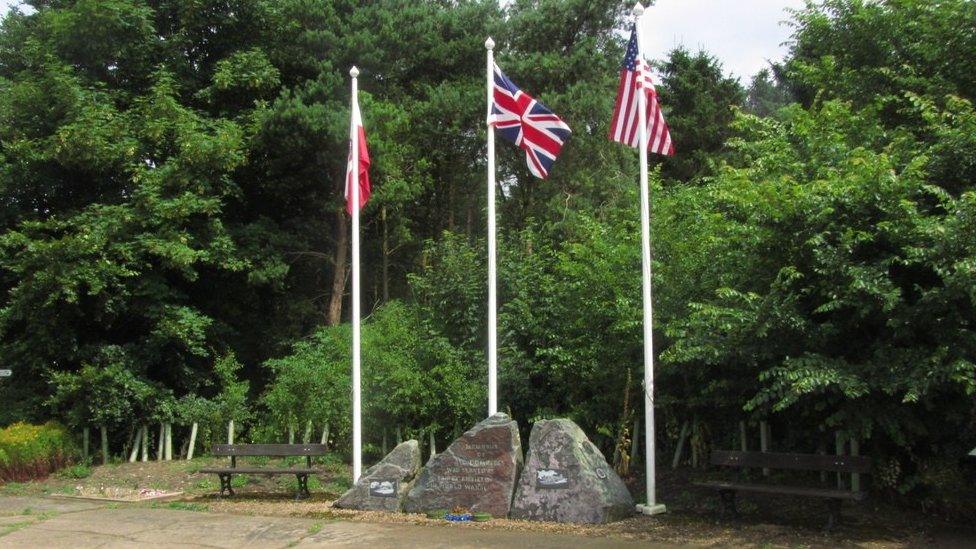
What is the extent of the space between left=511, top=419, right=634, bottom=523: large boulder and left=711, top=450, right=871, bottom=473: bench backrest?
52.1 inches

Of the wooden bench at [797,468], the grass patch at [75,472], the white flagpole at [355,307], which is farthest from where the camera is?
the grass patch at [75,472]

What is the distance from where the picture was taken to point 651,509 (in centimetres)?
1047

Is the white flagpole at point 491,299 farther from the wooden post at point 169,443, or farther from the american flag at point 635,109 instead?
the wooden post at point 169,443

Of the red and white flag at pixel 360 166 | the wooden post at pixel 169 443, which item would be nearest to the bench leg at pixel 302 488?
the red and white flag at pixel 360 166

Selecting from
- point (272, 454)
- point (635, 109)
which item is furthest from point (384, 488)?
point (635, 109)

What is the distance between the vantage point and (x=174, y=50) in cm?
2167

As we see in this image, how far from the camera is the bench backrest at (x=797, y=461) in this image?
9.32 meters

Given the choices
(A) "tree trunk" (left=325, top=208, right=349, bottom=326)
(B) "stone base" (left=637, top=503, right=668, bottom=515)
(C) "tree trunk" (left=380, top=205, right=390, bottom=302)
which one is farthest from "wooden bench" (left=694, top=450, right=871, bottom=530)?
(C) "tree trunk" (left=380, top=205, right=390, bottom=302)

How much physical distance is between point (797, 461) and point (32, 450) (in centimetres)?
1388

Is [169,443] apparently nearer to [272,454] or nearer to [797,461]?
[272,454]

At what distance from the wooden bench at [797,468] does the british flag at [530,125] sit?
14.3 ft

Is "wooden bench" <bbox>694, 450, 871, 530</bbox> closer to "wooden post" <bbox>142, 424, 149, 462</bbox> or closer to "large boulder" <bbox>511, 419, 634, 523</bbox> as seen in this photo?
"large boulder" <bbox>511, 419, 634, 523</bbox>

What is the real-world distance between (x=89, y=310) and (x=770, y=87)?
40554 mm

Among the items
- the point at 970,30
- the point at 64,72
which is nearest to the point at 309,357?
the point at 64,72
